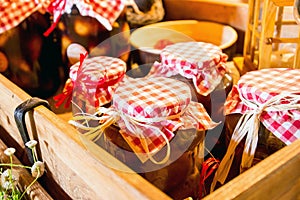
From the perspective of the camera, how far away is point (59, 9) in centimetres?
65

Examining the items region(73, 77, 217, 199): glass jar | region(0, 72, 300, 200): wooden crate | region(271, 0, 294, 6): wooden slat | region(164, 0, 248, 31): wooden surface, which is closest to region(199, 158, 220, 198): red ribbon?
region(73, 77, 217, 199): glass jar

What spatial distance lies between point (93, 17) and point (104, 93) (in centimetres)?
20

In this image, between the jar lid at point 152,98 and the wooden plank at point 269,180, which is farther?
the jar lid at point 152,98

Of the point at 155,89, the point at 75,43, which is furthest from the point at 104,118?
the point at 75,43

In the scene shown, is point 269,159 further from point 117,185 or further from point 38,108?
point 38,108

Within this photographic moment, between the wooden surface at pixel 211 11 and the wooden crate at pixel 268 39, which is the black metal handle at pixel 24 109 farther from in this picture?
the wooden surface at pixel 211 11

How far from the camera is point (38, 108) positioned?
42cm

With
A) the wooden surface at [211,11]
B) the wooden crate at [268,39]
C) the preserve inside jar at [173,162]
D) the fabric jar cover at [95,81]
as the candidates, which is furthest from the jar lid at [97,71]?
the wooden surface at [211,11]

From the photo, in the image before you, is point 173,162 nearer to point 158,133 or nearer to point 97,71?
point 158,133

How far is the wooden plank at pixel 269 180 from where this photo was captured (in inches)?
10.9

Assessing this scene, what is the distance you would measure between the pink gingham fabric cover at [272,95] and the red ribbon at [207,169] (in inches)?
2.5

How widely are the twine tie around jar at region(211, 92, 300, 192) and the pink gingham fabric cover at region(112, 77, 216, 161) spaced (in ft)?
0.13

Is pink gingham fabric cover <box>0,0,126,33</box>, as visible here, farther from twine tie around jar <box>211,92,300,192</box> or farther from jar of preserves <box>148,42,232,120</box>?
twine tie around jar <box>211,92,300,192</box>

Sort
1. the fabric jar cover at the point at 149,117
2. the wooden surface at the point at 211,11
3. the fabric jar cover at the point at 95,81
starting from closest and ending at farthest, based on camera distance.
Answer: the fabric jar cover at the point at 149,117
the fabric jar cover at the point at 95,81
the wooden surface at the point at 211,11
